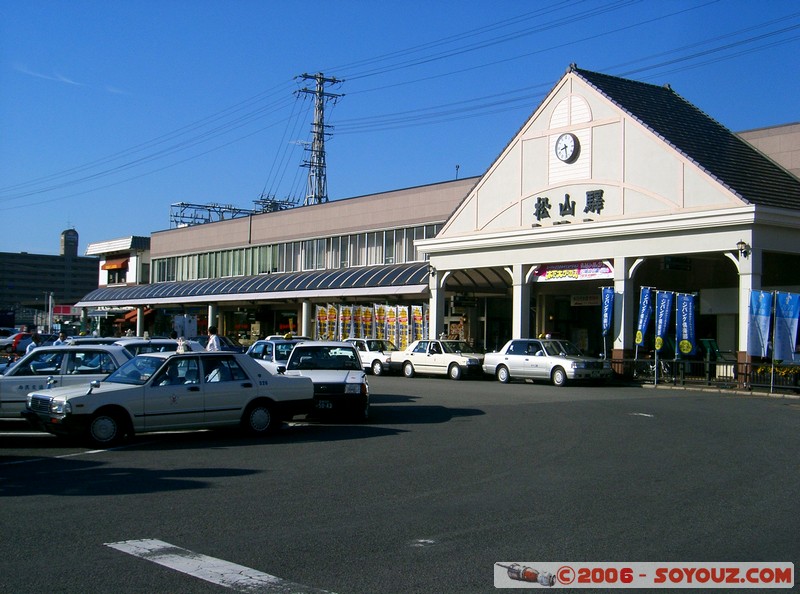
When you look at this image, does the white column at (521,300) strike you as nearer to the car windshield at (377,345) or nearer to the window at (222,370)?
the car windshield at (377,345)

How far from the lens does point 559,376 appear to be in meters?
30.2

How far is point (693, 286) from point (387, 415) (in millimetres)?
21233

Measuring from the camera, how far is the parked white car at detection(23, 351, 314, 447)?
Result: 47.0 ft

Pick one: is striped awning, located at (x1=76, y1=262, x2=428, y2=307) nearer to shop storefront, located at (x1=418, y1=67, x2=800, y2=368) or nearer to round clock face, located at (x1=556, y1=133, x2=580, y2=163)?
shop storefront, located at (x1=418, y1=67, x2=800, y2=368)

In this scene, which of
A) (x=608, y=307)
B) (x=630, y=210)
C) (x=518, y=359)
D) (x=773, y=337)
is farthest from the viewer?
(x=630, y=210)

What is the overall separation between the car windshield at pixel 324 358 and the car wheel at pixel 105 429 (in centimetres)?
542

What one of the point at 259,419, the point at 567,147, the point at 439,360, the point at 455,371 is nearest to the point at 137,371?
the point at 259,419

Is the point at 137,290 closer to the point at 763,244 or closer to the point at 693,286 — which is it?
the point at 693,286

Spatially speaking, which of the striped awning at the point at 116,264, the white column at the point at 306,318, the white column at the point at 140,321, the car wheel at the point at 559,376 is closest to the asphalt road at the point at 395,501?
the car wheel at the point at 559,376

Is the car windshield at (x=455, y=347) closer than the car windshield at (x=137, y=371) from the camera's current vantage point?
No

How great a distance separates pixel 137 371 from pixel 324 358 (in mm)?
5225

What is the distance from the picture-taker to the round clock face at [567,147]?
1351 inches

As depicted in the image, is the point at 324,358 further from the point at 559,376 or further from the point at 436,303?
the point at 436,303

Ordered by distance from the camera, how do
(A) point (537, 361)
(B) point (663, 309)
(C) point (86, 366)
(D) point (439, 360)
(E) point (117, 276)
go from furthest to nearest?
1. (E) point (117, 276)
2. (D) point (439, 360)
3. (A) point (537, 361)
4. (B) point (663, 309)
5. (C) point (86, 366)
